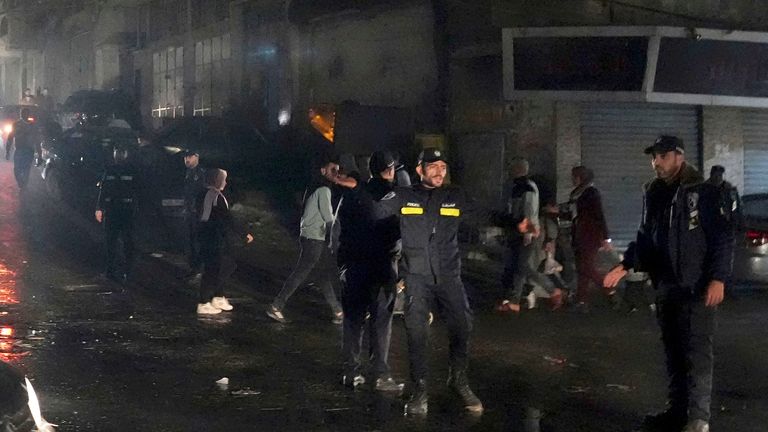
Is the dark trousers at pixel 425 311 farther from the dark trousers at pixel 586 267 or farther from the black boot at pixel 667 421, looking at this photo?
the dark trousers at pixel 586 267

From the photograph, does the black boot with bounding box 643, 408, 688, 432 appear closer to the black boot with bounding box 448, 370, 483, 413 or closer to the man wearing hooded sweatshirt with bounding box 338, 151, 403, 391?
the black boot with bounding box 448, 370, 483, 413

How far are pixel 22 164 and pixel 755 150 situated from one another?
1505cm

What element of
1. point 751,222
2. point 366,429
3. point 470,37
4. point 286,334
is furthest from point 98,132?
point 366,429

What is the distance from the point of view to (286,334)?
10.3m

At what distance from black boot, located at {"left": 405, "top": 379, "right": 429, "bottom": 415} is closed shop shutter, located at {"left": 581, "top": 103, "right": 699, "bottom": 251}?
1056cm

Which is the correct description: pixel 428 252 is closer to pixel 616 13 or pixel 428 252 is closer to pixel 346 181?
pixel 346 181

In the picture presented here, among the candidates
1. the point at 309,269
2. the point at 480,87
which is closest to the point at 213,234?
the point at 309,269

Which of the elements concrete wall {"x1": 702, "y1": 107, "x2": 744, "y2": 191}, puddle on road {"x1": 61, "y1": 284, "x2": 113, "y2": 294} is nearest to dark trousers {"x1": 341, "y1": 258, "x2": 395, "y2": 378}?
puddle on road {"x1": 61, "y1": 284, "x2": 113, "y2": 294}

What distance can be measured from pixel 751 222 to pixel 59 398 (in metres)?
8.50

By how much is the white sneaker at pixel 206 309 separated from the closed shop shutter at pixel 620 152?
26.2 feet

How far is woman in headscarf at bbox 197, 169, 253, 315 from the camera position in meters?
11.0

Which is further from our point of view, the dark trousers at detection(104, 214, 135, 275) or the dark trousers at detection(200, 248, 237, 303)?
the dark trousers at detection(104, 214, 135, 275)

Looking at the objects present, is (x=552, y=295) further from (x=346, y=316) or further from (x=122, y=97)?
(x=122, y=97)

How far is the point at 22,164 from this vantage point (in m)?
22.4
